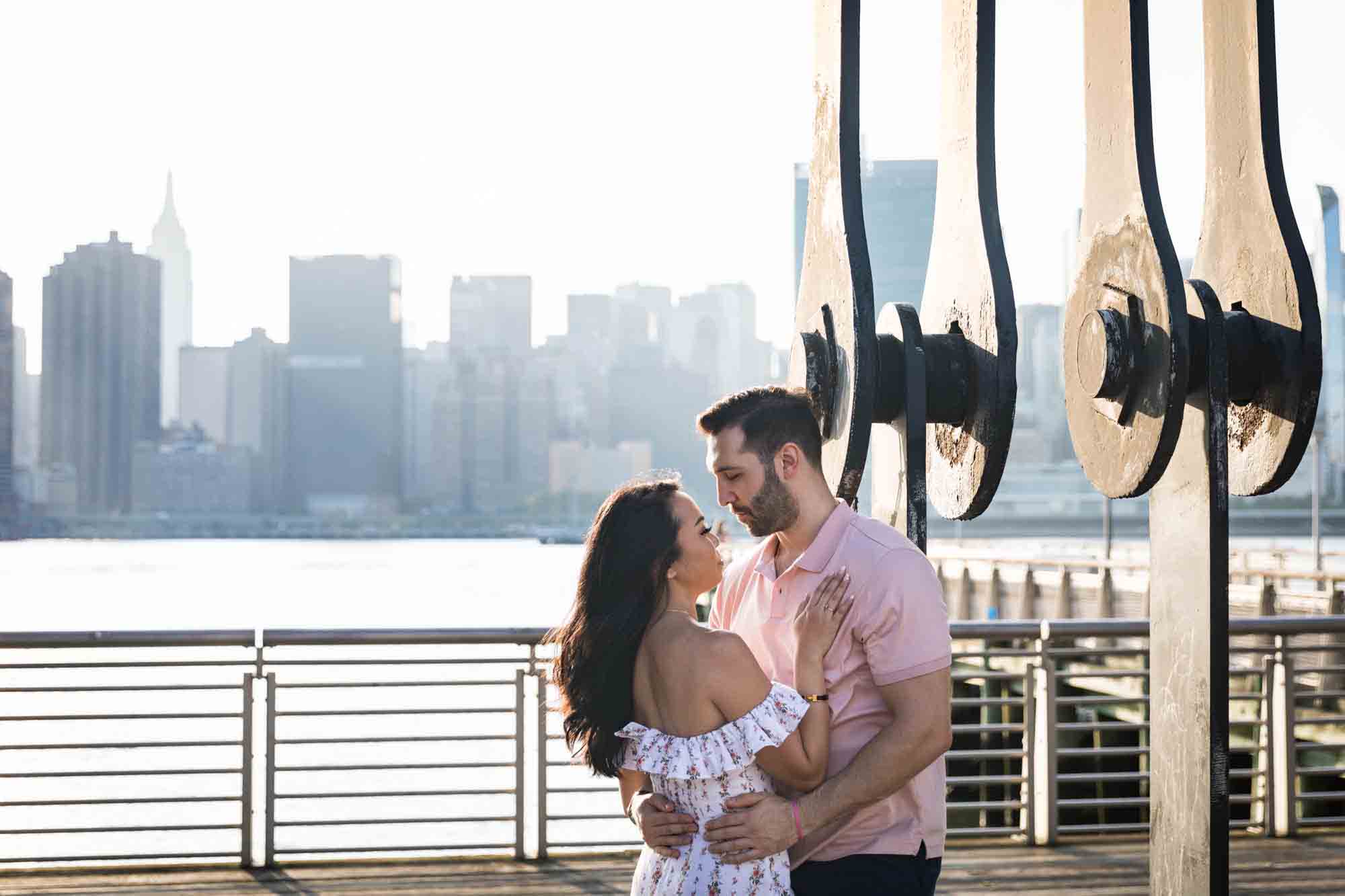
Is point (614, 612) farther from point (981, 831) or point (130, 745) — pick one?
point (130, 745)

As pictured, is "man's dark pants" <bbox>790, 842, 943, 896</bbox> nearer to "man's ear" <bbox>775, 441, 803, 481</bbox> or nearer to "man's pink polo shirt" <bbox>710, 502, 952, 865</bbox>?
"man's pink polo shirt" <bbox>710, 502, 952, 865</bbox>

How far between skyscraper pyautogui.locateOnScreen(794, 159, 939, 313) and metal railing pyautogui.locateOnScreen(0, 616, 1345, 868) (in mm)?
1598

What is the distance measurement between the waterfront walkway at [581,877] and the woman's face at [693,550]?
3017 millimetres

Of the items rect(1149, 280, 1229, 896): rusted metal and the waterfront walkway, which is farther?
the waterfront walkway

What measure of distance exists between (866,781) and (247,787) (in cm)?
383

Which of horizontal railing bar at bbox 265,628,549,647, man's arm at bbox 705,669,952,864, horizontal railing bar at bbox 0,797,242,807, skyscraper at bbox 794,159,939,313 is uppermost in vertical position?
skyscraper at bbox 794,159,939,313

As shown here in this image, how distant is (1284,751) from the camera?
6219 mm

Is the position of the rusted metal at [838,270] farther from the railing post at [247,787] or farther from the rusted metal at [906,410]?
the railing post at [247,787]

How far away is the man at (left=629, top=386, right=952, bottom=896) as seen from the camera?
2.39 meters

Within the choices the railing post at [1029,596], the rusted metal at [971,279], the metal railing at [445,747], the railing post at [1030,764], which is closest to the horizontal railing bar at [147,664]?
the metal railing at [445,747]

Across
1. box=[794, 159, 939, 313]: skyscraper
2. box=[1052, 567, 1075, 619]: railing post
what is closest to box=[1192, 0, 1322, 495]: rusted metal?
box=[794, 159, 939, 313]: skyscraper

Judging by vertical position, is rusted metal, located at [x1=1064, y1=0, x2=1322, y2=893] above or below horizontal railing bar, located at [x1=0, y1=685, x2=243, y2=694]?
above

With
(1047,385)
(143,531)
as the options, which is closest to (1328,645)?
(1047,385)

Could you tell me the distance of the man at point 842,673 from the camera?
239cm
